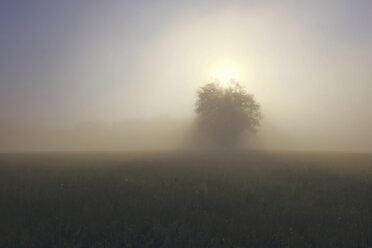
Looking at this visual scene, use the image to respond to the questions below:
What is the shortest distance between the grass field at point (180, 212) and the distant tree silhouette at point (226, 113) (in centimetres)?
3662

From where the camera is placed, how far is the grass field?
395 inches

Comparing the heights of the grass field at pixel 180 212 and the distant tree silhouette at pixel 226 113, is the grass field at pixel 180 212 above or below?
below

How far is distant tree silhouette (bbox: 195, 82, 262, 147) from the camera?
5484cm

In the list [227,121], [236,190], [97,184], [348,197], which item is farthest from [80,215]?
[227,121]

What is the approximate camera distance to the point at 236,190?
1539 centimetres

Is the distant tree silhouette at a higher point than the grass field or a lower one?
higher

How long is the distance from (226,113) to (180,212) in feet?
141

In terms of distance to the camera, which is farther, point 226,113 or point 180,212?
point 226,113

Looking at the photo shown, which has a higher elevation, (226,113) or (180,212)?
(226,113)

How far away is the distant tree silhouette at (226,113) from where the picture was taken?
2159 inches

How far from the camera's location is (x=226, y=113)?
54594 millimetres

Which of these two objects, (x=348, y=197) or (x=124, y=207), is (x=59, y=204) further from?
(x=348, y=197)

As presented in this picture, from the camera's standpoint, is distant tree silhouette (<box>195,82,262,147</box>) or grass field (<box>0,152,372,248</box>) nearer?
grass field (<box>0,152,372,248</box>)

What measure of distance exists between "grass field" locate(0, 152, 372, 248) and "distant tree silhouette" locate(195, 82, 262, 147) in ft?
120
